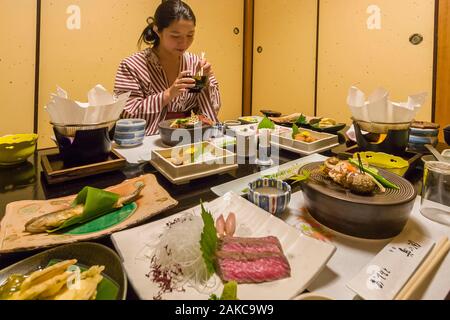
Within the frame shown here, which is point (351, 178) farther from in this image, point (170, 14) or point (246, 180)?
point (170, 14)

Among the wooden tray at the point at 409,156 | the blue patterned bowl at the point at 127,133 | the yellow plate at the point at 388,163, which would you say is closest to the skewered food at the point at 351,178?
the yellow plate at the point at 388,163

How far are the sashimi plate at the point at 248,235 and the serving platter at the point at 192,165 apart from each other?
0.22 m

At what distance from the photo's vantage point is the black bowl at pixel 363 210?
0.70 m

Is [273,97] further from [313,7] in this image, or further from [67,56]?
[67,56]

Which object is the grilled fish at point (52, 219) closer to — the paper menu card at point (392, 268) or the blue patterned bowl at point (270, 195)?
the blue patterned bowl at point (270, 195)

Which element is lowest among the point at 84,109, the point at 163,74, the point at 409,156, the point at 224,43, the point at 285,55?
the point at 409,156

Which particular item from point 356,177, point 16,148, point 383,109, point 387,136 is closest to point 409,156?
point 387,136

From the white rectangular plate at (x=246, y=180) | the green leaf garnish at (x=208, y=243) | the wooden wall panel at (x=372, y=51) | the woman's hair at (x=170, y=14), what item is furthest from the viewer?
the wooden wall panel at (x=372, y=51)

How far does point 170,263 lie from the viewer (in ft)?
2.02

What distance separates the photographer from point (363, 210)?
0.70 m

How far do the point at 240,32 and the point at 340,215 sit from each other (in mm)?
4074

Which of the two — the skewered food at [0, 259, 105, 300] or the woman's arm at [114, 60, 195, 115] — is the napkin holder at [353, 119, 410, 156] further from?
the skewered food at [0, 259, 105, 300]

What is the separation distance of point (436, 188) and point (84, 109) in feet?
4.34

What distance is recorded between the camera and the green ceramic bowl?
1.14 metres
